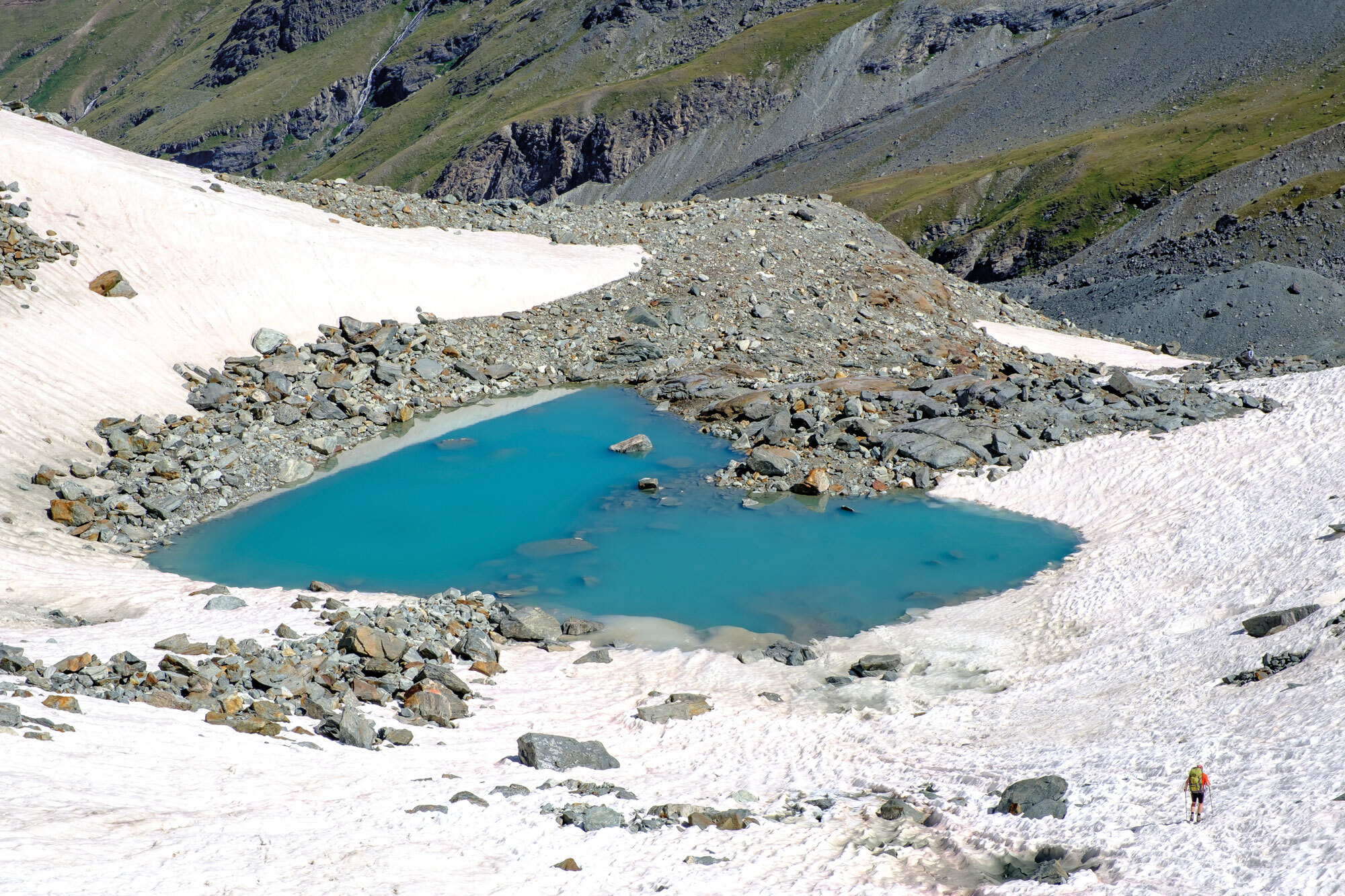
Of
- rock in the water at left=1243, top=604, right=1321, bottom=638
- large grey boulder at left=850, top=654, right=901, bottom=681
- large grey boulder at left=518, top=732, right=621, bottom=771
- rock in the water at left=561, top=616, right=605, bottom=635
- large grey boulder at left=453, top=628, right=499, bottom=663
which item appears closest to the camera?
large grey boulder at left=518, top=732, right=621, bottom=771

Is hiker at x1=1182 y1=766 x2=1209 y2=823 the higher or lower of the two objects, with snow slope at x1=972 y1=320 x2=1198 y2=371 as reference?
higher

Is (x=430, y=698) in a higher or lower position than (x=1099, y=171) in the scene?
lower

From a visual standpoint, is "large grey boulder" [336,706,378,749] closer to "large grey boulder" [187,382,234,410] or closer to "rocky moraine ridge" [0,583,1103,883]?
"rocky moraine ridge" [0,583,1103,883]

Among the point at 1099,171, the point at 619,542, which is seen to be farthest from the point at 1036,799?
the point at 1099,171

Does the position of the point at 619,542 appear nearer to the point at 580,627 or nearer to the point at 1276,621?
the point at 580,627

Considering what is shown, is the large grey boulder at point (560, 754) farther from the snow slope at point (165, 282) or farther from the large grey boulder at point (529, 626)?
the snow slope at point (165, 282)

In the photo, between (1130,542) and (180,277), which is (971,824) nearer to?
(1130,542)

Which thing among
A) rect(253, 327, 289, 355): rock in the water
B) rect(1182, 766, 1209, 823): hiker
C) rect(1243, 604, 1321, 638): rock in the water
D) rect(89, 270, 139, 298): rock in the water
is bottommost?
rect(1243, 604, 1321, 638): rock in the water

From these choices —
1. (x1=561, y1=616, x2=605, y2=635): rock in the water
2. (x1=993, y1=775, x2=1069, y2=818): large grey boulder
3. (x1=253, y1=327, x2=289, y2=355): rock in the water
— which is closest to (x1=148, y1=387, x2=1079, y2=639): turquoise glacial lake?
(x1=561, y1=616, x2=605, y2=635): rock in the water
